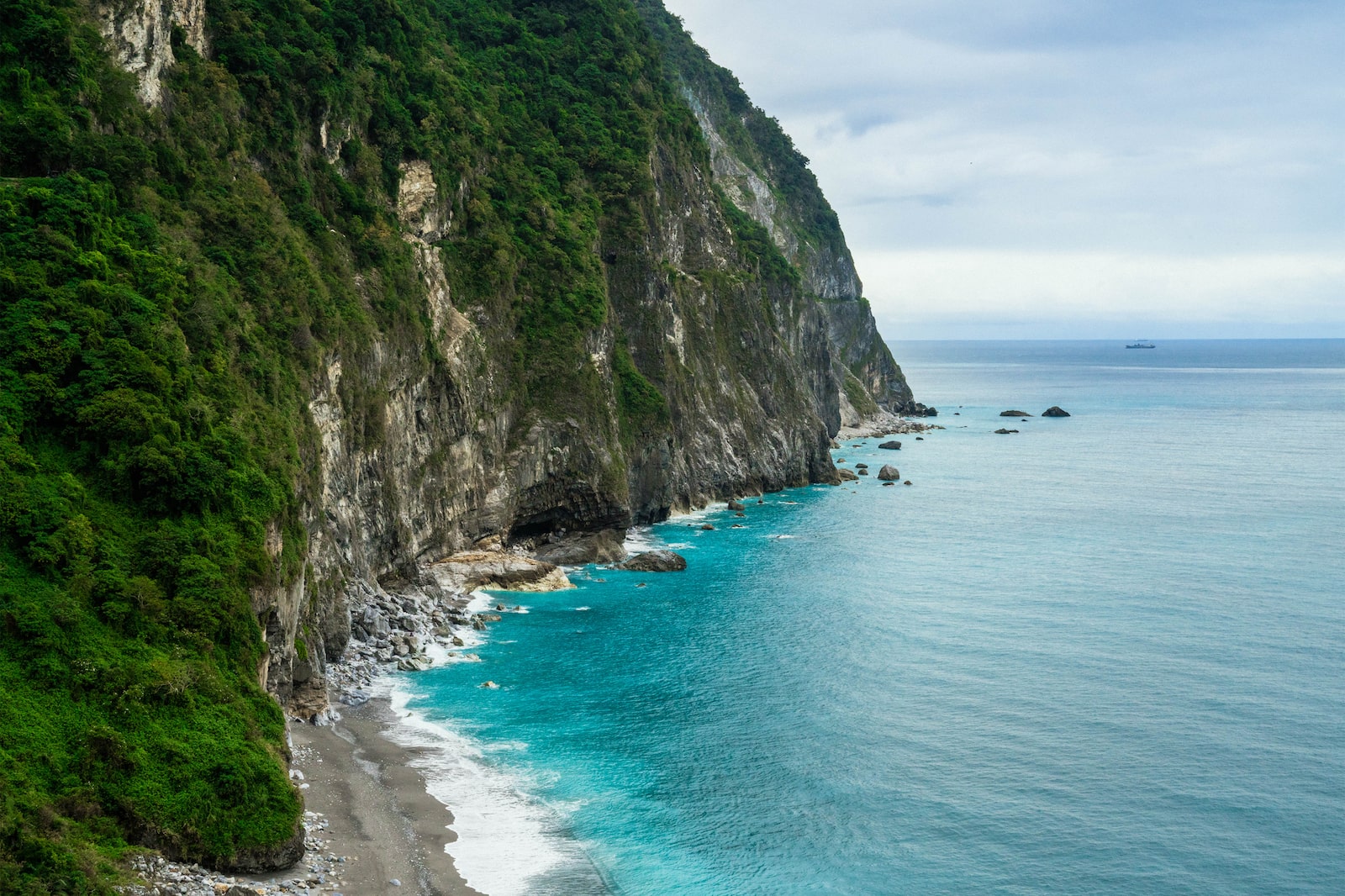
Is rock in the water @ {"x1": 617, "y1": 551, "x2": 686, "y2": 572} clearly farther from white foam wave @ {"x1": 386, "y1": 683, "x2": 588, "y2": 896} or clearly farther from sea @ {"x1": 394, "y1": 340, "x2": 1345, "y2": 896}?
white foam wave @ {"x1": 386, "y1": 683, "x2": 588, "y2": 896}

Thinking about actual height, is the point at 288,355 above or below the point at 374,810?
above

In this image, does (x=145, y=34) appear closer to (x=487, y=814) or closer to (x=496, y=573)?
(x=496, y=573)

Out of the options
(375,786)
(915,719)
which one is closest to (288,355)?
(375,786)

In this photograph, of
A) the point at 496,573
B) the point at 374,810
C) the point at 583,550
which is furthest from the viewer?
the point at 583,550

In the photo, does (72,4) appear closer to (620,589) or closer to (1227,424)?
(620,589)

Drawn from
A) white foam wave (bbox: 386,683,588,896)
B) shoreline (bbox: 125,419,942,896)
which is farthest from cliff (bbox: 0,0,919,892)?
white foam wave (bbox: 386,683,588,896)

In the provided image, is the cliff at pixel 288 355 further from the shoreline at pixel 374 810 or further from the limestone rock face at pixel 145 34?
the shoreline at pixel 374 810
